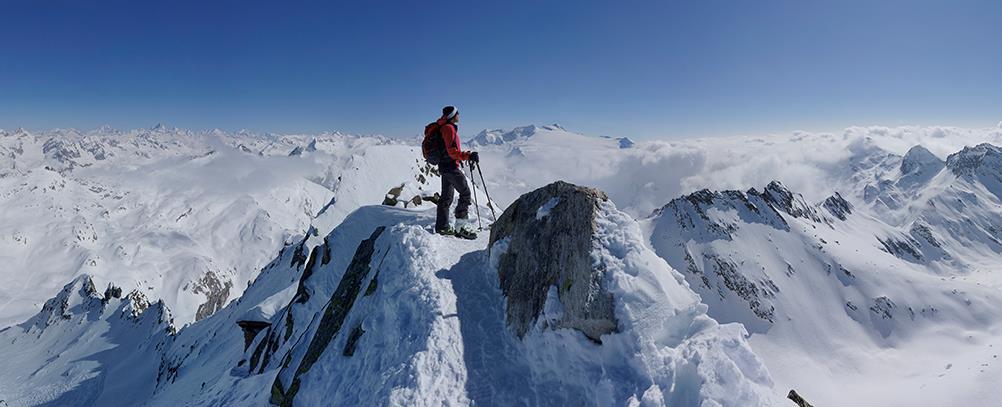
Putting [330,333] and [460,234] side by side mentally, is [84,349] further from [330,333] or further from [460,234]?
[460,234]

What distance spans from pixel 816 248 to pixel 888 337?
32.5 metres

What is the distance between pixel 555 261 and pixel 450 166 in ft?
22.7

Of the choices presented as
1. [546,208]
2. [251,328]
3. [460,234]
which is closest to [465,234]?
[460,234]

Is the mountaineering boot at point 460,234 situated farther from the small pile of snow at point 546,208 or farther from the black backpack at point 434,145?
the small pile of snow at point 546,208

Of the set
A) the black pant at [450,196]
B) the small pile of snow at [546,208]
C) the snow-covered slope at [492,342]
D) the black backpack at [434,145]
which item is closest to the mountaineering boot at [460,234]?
the black pant at [450,196]

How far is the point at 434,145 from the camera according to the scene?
53.7ft

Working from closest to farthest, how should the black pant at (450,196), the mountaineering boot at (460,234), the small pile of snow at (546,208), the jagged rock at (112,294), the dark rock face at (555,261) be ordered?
the dark rock face at (555,261) → the small pile of snow at (546,208) → the black pant at (450,196) → the mountaineering boot at (460,234) → the jagged rock at (112,294)

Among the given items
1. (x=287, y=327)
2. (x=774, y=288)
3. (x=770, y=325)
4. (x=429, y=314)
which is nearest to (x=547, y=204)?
(x=429, y=314)

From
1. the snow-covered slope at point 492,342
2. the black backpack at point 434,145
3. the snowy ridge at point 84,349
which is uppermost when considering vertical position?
the black backpack at point 434,145

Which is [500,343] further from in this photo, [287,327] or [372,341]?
[287,327]

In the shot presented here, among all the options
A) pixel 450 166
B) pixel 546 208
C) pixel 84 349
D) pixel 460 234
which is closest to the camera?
pixel 546 208

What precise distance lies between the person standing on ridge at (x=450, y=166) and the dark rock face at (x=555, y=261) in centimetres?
277

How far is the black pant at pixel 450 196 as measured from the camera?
56.4 feet

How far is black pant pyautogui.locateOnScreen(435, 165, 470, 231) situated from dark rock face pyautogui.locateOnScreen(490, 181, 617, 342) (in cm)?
287
